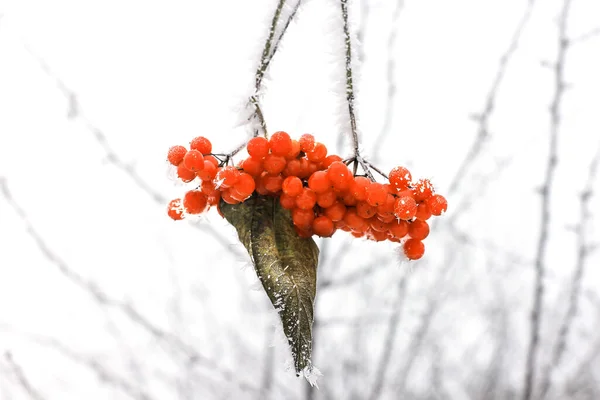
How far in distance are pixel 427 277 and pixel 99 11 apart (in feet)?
9.13

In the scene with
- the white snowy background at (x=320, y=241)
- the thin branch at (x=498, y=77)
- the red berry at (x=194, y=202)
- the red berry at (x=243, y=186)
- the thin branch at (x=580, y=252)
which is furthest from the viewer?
the white snowy background at (x=320, y=241)

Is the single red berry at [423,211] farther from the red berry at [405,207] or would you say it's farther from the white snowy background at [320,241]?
the white snowy background at [320,241]

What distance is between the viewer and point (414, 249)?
3.45ft

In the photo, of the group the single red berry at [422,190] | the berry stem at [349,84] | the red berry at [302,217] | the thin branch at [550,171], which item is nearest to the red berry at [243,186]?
the red berry at [302,217]

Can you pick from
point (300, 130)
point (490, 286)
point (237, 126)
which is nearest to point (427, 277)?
point (490, 286)

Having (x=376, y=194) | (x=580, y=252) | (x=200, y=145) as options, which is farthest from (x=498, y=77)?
(x=200, y=145)

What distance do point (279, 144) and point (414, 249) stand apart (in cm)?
37

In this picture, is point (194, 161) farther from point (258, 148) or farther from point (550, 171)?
point (550, 171)

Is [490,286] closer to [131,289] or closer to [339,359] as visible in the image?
[339,359]

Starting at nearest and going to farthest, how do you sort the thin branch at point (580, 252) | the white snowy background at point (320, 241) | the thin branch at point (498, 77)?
the thin branch at point (498, 77) < the thin branch at point (580, 252) < the white snowy background at point (320, 241)

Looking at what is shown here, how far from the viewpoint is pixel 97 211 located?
151 inches

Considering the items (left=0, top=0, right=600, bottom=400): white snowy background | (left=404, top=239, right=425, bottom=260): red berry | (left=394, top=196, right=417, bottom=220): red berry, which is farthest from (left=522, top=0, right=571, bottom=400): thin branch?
(left=394, top=196, right=417, bottom=220): red berry

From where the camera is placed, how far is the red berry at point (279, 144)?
94 cm

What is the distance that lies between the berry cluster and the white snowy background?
3.61ft
